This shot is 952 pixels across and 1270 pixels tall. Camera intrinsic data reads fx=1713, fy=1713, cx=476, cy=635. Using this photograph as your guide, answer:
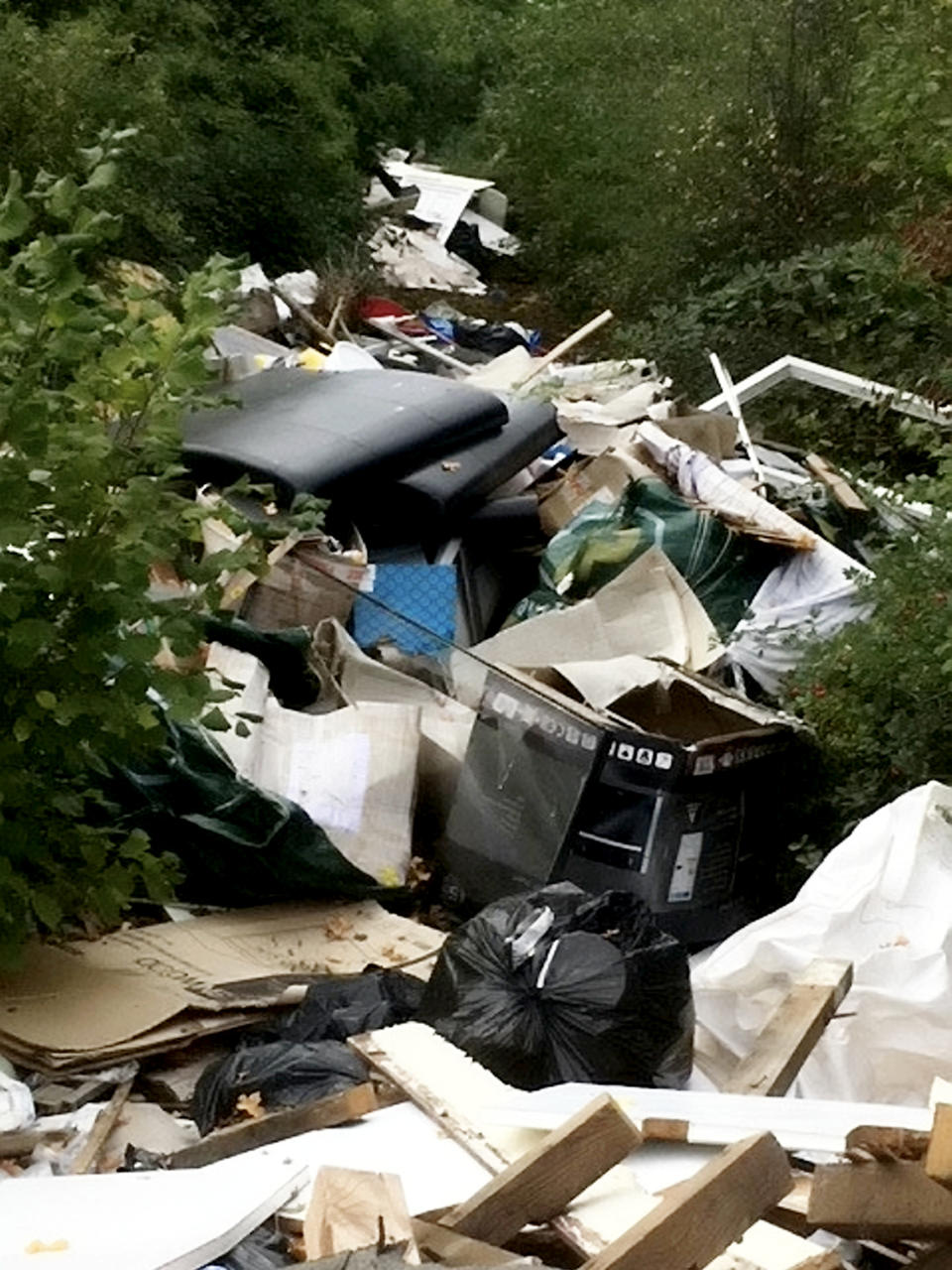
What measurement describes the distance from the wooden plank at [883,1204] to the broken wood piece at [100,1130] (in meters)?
1.28

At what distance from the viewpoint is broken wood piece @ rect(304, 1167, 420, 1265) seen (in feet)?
7.21

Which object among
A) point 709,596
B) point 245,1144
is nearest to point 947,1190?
point 245,1144

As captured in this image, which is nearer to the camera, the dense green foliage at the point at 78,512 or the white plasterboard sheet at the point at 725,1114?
the white plasterboard sheet at the point at 725,1114

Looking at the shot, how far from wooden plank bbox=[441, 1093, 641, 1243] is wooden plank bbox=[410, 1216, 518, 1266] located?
0.11 ft

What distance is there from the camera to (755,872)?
13.7 feet

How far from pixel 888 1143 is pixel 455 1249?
57 cm

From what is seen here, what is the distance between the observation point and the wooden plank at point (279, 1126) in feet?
8.84

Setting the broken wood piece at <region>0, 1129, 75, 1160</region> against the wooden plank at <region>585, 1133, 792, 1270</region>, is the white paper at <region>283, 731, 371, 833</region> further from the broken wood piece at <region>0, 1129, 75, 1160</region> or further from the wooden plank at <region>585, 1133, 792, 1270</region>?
the wooden plank at <region>585, 1133, 792, 1270</region>

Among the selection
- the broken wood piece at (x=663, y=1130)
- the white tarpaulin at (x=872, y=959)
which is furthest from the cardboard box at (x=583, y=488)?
the broken wood piece at (x=663, y=1130)

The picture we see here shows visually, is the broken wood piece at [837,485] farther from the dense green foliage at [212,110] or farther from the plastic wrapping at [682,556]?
the dense green foliage at [212,110]

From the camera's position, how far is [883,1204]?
2121mm

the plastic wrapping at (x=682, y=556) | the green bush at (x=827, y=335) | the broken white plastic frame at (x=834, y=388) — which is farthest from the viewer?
the green bush at (x=827, y=335)

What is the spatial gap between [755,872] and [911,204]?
16.7 ft

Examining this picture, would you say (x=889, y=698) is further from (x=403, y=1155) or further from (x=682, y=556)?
(x=403, y=1155)
